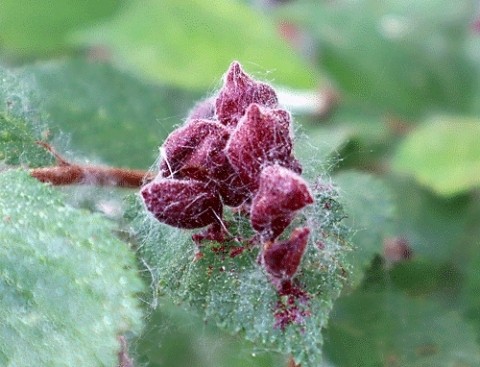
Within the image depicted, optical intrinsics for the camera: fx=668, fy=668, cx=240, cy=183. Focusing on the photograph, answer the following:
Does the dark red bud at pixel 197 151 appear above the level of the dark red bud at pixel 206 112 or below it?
below

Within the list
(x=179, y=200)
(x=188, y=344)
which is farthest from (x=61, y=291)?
(x=188, y=344)

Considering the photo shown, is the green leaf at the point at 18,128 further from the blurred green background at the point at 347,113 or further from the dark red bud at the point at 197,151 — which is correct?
the dark red bud at the point at 197,151

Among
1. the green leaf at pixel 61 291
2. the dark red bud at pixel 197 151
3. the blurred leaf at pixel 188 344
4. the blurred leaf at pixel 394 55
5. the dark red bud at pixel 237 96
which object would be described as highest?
the blurred leaf at pixel 394 55

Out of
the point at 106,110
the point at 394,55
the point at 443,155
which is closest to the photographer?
the point at 106,110

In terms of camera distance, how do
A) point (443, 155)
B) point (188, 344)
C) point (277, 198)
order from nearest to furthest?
1. point (277, 198)
2. point (188, 344)
3. point (443, 155)

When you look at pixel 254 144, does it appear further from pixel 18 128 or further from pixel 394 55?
pixel 394 55

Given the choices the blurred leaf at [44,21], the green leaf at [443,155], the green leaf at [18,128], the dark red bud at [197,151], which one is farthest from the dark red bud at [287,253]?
the blurred leaf at [44,21]
